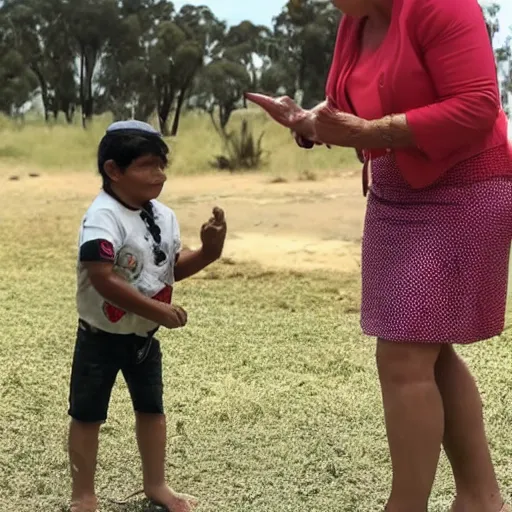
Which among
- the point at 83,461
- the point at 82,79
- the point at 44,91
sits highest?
the point at 82,79

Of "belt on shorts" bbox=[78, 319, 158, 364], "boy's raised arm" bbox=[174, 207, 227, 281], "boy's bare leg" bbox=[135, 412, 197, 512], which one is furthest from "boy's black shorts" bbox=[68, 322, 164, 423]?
"boy's raised arm" bbox=[174, 207, 227, 281]

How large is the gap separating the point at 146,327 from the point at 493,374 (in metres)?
1.60

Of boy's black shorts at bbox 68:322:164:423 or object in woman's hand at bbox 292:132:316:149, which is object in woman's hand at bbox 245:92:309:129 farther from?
boy's black shorts at bbox 68:322:164:423

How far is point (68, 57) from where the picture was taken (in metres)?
17.4

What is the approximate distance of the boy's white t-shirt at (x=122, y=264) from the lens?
78.1 inches

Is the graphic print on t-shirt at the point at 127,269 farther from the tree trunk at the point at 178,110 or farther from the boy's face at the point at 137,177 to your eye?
the tree trunk at the point at 178,110

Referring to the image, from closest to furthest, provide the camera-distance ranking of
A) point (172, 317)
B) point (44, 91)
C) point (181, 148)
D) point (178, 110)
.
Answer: point (172, 317)
point (181, 148)
point (178, 110)
point (44, 91)

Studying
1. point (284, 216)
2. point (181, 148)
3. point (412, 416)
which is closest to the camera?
point (412, 416)

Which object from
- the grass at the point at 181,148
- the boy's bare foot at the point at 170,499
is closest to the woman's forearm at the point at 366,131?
the boy's bare foot at the point at 170,499

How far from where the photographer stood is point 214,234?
7.00ft

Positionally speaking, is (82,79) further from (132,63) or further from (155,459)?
(155,459)

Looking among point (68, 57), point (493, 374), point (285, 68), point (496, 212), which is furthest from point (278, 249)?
point (68, 57)

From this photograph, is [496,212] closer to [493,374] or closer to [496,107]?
[496,107]

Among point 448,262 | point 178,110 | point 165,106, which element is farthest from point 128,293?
point 165,106
